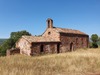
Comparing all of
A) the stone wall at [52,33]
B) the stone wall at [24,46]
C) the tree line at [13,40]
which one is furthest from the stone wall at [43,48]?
the tree line at [13,40]

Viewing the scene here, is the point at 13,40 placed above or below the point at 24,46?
above

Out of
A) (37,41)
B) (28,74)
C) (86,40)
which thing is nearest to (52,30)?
(37,41)

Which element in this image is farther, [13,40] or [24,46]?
[13,40]

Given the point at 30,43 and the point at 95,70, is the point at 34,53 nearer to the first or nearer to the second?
the point at 30,43

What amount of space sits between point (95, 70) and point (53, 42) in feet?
54.0

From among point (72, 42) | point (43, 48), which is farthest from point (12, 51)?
point (72, 42)

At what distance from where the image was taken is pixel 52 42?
1120 inches

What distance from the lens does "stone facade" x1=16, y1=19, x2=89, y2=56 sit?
83.2ft

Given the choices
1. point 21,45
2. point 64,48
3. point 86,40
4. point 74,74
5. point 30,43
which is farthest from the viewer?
point 86,40

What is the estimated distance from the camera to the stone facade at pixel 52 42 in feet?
83.2

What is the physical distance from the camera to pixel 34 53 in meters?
25.2

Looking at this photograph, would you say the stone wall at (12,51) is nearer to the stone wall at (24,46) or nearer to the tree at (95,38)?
the stone wall at (24,46)

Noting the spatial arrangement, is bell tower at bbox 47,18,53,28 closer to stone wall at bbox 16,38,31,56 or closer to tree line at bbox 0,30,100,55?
stone wall at bbox 16,38,31,56

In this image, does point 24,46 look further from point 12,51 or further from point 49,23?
point 49,23
